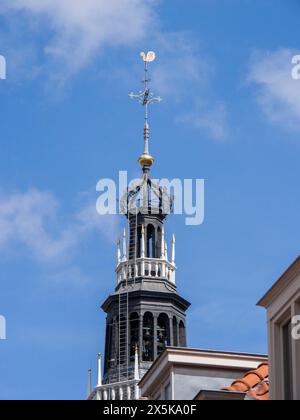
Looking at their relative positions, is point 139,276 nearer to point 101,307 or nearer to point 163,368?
point 101,307

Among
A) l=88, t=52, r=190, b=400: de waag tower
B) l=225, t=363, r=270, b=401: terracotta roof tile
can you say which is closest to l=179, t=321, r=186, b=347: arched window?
l=88, t=52, r=190, b=400: de waag tower

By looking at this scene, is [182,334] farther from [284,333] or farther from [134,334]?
[284,333]

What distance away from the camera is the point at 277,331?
1603 inches

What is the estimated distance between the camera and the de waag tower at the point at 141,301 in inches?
→ 4579

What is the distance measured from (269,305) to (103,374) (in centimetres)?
7954

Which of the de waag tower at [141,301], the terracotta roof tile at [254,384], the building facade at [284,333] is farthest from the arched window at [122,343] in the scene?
the building facade at [284,333]

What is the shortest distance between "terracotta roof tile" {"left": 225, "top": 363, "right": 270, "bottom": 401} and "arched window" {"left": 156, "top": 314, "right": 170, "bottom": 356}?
71157 millimetres

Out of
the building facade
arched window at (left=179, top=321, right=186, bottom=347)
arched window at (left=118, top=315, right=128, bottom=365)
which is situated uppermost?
arched window at (left=179, top=321, right=186, bottom=347)

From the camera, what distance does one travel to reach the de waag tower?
382 feet

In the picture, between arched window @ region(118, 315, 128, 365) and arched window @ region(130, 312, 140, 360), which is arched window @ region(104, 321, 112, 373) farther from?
arched window @ region(130, 312, 140, 360)

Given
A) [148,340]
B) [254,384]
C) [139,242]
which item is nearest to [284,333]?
[254,384]
